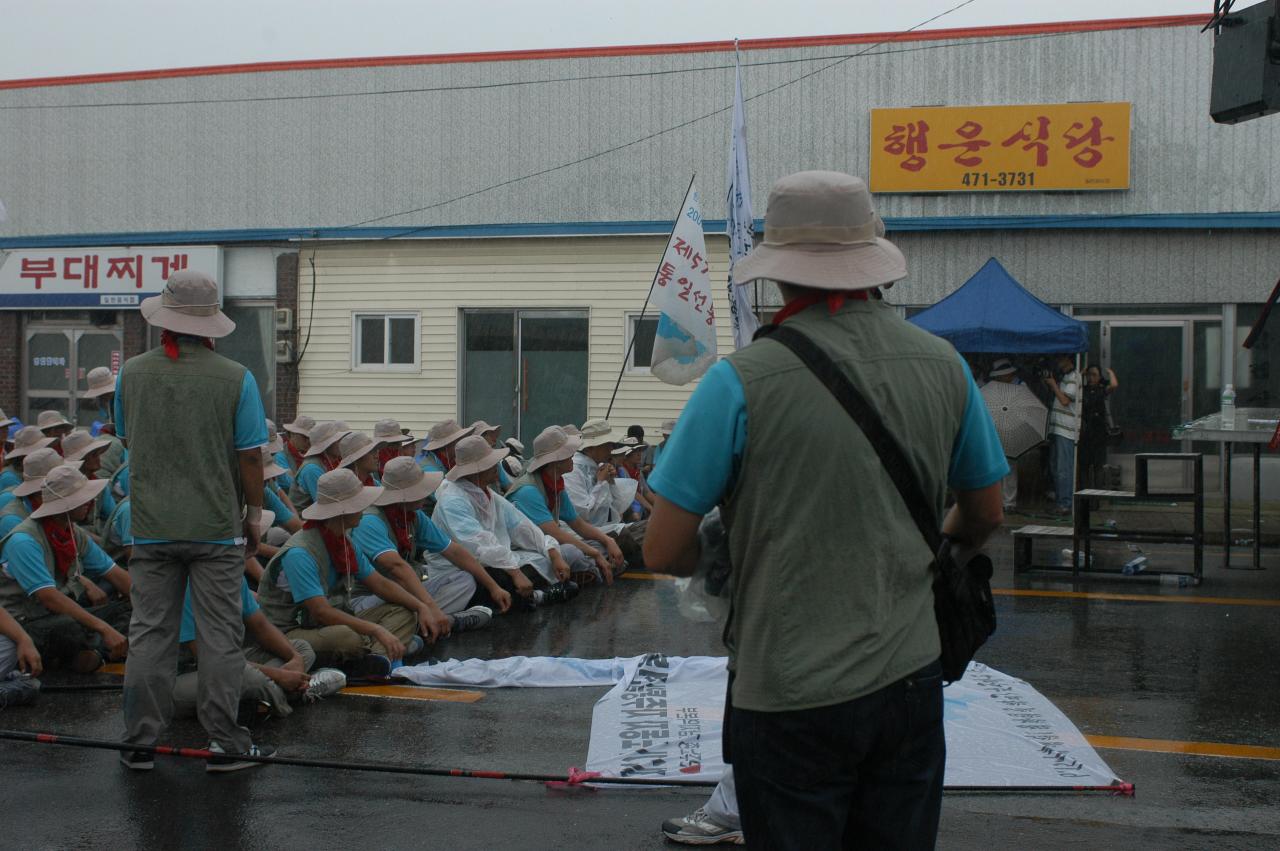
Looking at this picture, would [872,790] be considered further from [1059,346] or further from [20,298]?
[20,298]

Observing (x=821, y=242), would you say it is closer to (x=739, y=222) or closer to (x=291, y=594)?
(x=291, y=594)

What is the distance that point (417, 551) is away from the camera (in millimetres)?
8711

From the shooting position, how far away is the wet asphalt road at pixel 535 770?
15.1 ft

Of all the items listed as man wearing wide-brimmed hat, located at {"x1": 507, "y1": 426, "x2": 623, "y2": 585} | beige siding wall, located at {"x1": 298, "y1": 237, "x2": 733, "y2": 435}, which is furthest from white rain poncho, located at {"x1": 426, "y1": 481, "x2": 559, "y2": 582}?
beige siding wall, located at {"x1": 298, "y1": 237, "x2": 733, "y2": 435}

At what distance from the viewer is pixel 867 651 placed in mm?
2479

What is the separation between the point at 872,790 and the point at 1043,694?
4.42m

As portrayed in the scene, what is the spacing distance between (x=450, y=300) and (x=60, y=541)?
13.3m

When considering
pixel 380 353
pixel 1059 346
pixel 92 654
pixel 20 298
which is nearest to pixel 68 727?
pixel 92 654

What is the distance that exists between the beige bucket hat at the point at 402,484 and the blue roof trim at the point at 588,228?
11.3 meters

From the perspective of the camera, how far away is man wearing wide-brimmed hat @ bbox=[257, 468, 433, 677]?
684 cm

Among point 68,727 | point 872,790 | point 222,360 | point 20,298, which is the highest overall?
point 20,298

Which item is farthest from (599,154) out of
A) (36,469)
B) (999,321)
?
(36,469)

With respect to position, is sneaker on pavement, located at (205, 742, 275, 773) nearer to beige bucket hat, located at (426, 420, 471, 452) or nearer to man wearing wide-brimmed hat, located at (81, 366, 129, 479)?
man wearing wide-brimmed hat, located at (81, 366, 129, 479)

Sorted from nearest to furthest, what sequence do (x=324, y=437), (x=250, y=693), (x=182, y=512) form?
1. (x=182, y=512)
2. (x=250, y=693)
3. (x=324, y=437)
